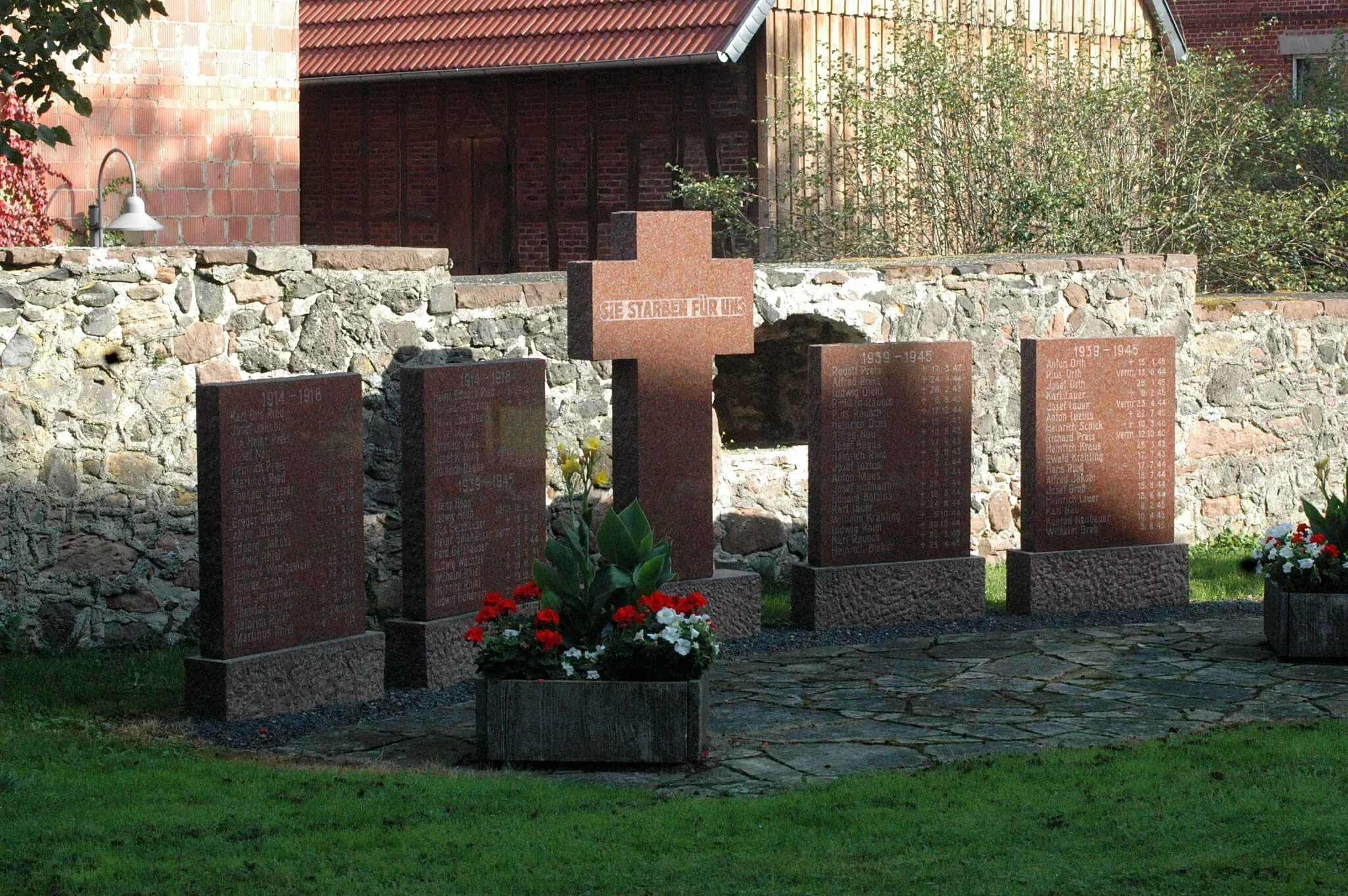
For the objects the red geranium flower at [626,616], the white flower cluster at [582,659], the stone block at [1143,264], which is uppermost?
the stone block at [1143,264]

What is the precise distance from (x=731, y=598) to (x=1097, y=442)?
220 centimetres

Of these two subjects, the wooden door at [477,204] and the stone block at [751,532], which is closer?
the stone block at [751,532]

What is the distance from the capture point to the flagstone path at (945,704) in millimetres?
6426

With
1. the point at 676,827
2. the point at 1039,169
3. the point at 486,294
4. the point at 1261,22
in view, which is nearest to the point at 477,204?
the point at 1039,169

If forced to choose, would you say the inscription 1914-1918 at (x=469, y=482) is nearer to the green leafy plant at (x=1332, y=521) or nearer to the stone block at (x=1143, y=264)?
the green leafy plant at (x=1332, y=521)

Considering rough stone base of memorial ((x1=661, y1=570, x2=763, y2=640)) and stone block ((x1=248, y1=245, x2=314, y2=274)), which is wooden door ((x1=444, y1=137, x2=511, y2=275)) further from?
rough stone base of memorial ((x1=661, y1=570, x2=763, y2=640))

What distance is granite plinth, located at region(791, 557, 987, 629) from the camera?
349 inches

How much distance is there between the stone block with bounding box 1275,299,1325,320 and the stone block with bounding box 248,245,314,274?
6.39m

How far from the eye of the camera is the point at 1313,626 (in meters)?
7.97


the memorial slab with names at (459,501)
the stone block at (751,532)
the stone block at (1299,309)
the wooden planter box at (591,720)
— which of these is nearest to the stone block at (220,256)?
the memorial slab with names at (459,501)

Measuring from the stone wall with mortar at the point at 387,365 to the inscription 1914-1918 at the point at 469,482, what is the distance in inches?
50.8

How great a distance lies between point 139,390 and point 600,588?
2818mm

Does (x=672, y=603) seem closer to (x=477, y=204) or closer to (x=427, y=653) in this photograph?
(x=427, y=653)

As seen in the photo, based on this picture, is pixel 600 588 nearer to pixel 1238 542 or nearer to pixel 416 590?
pixel 416 590
